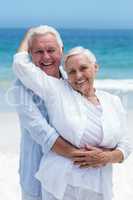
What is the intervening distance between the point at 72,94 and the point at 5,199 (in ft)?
5.63

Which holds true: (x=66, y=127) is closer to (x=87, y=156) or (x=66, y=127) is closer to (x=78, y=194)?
(x=87, y=156)

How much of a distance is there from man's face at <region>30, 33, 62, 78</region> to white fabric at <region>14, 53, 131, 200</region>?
0.18ft

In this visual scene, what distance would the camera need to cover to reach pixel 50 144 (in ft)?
6.22

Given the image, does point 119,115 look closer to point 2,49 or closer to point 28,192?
point 28,192

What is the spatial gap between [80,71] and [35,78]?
15cm

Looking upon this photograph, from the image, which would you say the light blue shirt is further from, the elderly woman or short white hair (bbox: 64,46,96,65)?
short white hair (bbox: 64,46,96,65)

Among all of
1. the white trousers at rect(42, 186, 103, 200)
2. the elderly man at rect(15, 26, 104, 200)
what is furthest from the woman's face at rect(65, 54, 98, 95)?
the white trousers at rect(42, 186, 103, 200)

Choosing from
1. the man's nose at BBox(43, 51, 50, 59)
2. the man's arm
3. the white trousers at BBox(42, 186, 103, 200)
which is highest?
the man's nose at BBox(43, 51, 50, 59)

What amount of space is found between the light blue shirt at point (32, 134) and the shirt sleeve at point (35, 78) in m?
0.04

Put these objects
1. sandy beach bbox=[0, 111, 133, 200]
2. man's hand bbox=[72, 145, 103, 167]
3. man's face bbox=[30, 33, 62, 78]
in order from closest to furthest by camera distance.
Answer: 1. man's hand bbox=[72, 145, 103, 167]
2. man's face bbox=[30, 33, 62, 78]
3. sandy beach bbox=[0, 111, 133, 200]

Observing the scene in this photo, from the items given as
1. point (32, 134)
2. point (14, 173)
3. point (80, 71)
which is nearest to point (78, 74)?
point (80, 71)

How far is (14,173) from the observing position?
4012 mm

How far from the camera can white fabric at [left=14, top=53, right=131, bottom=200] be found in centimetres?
188

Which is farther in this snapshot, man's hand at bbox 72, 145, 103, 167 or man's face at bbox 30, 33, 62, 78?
man's face at bbox 30, 33, 62, 78
